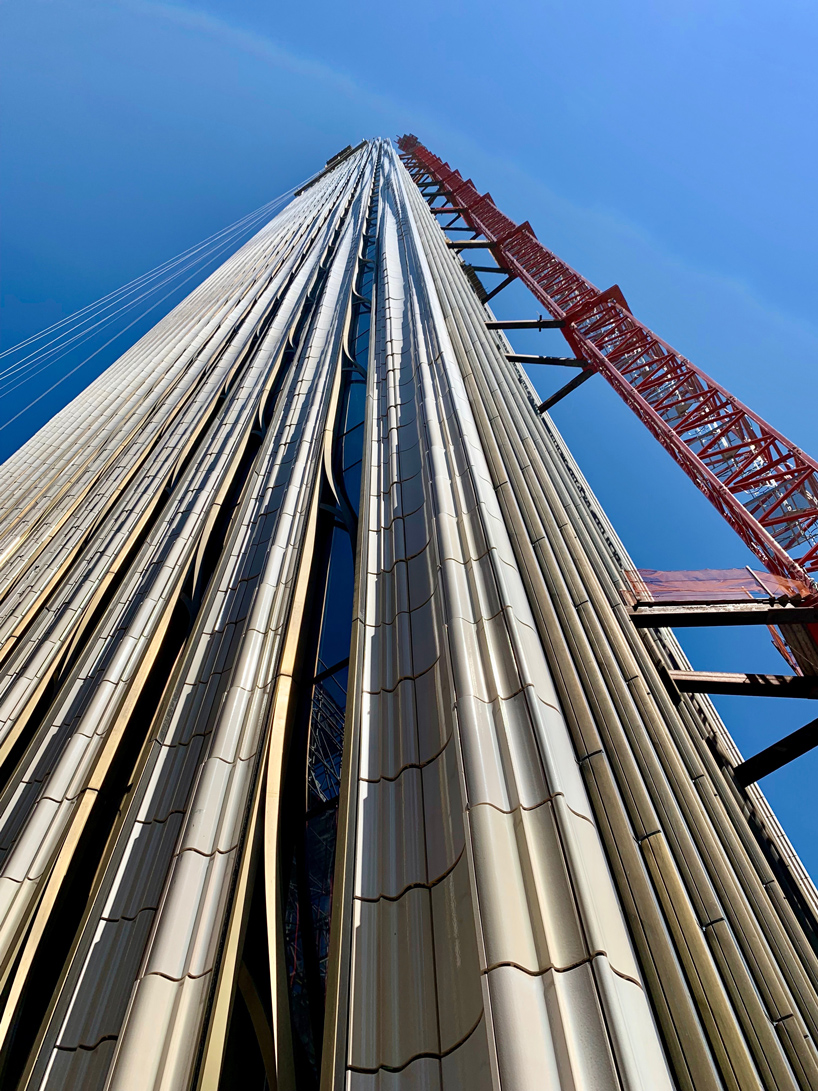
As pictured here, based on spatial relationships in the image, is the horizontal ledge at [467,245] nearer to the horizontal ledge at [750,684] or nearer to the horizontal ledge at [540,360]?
the horizontal ledge at [540,360]

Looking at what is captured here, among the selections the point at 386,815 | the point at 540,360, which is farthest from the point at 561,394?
the point at 386,815

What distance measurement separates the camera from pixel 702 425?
21500mm

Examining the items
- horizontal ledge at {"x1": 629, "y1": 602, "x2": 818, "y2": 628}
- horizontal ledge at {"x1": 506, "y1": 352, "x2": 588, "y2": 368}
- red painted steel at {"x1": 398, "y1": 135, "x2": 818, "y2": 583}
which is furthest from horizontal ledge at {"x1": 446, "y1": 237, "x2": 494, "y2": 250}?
horizontal ledge at {"x1": 629, "y1": 602, "x2": 818, "y2": 628}

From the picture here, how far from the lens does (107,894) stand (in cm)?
429

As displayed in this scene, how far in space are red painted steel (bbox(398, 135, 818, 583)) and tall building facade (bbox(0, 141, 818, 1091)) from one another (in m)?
10.2

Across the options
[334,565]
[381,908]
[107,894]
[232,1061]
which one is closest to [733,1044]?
[381,908]

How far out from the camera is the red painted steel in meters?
18.2

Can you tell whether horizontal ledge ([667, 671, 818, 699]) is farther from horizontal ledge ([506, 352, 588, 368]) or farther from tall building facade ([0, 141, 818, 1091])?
horizontal ledge ([506, 352, 588, 368])

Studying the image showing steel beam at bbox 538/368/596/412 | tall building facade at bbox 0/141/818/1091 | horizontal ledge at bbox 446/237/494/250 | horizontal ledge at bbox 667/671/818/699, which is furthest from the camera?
horizontal ledge at bbox 446/237/494/250

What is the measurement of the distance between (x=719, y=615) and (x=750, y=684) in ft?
3.20

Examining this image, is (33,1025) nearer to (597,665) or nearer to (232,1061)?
(232,1061)

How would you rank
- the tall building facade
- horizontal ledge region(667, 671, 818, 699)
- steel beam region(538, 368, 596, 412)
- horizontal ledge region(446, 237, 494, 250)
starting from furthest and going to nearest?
horizontal ledge region(446, 237, 494, 250) → steel beam region(538, 368, 596, 412) → horizontal ledge region(667, 671, 818, 699) → the tall building facade

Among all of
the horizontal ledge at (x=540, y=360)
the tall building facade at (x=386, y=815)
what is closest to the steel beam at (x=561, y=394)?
the horizontal ledge at (x=540, y=360)

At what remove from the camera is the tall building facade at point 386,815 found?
2693mm
